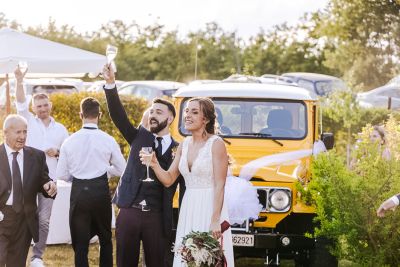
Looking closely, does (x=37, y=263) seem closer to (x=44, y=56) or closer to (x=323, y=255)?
(x=323, y=255)

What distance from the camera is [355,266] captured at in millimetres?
8781

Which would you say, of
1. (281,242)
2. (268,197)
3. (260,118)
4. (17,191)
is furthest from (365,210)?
(17,191)

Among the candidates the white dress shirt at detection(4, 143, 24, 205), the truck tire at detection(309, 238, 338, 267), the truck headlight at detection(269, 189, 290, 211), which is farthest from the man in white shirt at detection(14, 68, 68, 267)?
the truck tire at detection(309, 238, 338, 267)

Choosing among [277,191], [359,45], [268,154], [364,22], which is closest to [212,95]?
[268,154]

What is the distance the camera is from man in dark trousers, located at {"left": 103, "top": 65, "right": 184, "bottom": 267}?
790 cm

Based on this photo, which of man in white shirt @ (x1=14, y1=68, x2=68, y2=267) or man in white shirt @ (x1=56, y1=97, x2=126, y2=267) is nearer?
man in white shirt @ (x1=56, y1=97, x2=126, y2=267)

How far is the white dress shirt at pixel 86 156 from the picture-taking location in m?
9.12

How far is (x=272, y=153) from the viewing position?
1070cm

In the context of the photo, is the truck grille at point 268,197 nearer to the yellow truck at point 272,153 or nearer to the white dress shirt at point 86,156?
the yellow truck at point 272,153

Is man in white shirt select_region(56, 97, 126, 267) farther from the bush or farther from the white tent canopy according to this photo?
the white tent canopy

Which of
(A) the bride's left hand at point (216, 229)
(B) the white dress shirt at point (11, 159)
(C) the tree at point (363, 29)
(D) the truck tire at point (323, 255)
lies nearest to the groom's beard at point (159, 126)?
(A) the bride's left hand at point (216, 229)

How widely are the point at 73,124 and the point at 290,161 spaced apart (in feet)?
24.1

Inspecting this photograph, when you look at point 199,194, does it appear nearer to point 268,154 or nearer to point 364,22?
point 268,154

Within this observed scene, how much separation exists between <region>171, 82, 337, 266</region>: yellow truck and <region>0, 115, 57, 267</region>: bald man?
7.30 ft
